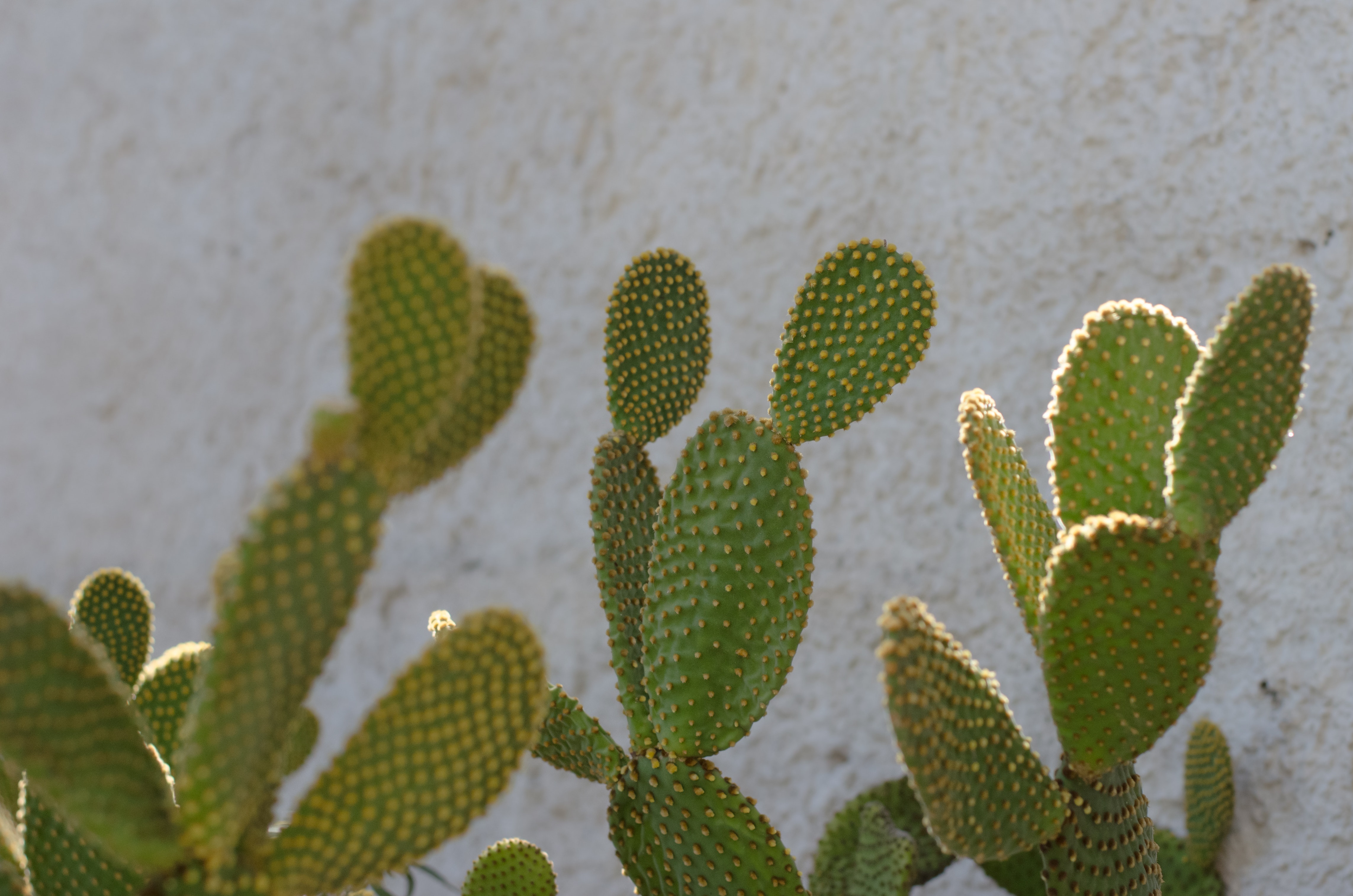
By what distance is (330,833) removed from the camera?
492mm

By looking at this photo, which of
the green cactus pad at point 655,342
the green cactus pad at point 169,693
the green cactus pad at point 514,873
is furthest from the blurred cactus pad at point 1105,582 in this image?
the green cactus pad at point 169,693

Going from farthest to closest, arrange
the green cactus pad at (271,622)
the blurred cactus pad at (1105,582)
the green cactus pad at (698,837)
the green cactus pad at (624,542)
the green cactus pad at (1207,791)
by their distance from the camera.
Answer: the green cactus pad at (1207,791)
the green cactus pad at (624,542)
the green cactus pad at (698,837)
the blurred cactus pad at (1105,582)
the green cactus pad at (271,622)

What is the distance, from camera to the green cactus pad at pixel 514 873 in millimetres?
808

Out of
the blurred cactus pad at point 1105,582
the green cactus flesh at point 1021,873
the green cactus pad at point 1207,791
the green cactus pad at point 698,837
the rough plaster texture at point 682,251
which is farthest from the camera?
the rough plaster texture at point 682,251

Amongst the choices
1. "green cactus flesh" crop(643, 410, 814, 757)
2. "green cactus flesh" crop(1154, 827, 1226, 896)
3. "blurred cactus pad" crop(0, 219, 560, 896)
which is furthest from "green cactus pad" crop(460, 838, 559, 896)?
"green cactus flesh" crop(1154, 827, 1226, 896)

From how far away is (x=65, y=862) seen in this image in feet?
1.86

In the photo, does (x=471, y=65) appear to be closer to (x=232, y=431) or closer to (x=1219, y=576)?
(x=232, y=431)

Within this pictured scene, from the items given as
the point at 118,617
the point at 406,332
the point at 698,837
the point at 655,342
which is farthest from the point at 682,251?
the point at 406,332

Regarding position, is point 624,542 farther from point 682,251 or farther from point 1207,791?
point 682,251

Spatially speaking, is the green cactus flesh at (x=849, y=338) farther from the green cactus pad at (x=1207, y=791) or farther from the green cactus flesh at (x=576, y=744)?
the green cactus pad at (x=1207, y=791)

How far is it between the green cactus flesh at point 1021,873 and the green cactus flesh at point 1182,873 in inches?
10.8

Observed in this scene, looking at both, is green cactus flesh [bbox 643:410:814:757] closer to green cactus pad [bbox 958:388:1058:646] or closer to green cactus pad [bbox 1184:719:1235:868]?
green cactus pad [bbox 958:388:1058:646]

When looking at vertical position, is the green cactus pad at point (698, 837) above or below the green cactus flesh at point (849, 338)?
below

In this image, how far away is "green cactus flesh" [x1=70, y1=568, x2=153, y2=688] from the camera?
2.90 feet
